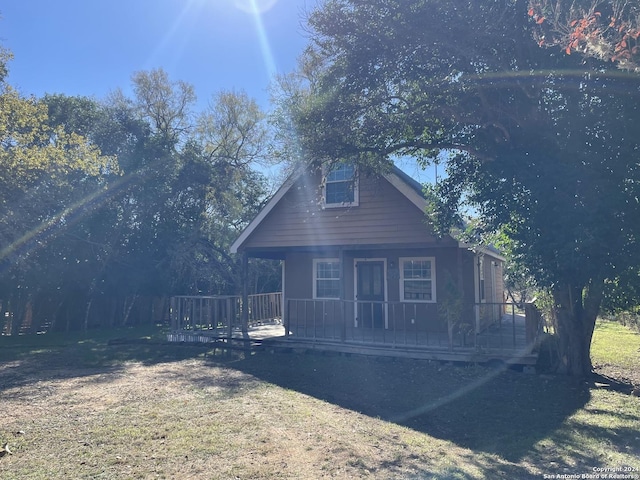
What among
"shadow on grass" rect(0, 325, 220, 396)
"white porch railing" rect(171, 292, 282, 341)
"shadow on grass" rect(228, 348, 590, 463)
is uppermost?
"white porch railing" rect(171, 292, 282, 341)

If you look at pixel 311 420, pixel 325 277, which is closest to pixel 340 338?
pixel 325 277

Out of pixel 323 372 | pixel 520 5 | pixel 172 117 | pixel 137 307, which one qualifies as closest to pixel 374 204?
pixel 323 372

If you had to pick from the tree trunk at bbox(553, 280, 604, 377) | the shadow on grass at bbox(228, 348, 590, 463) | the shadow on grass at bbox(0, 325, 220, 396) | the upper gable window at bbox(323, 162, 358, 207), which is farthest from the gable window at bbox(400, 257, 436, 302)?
the shadow on grass at bbox(0, 325, 220, 396)

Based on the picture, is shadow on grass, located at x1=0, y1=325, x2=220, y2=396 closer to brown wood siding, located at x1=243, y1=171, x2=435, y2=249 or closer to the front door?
brown wood siding, located at x1=243, y1=171, x2=435, y2=249

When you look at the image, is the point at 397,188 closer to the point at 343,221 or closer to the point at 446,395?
the point at 343,221

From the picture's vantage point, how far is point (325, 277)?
1451 centimetres

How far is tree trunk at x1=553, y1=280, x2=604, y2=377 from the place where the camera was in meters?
9.02

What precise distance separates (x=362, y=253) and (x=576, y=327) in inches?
247

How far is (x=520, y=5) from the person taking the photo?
7.59 m

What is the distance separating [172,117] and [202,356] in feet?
68.1

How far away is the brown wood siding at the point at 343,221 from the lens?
11797 millimetres

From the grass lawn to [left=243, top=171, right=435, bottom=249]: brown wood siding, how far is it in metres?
3.14

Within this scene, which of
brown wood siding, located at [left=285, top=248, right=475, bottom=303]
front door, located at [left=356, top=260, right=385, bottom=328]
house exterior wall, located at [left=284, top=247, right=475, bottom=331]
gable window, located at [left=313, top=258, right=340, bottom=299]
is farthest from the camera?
gable window, located at [left=313, top=258, right=340, bottom=299]

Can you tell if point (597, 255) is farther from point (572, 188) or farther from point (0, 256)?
point (0, 256)
